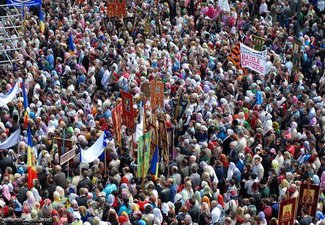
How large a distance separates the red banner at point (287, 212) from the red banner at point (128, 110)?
248 inches

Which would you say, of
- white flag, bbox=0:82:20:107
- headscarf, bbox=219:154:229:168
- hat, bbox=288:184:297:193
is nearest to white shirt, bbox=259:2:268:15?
white flag, bbox=0:82:20:107

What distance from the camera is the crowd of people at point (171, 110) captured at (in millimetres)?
25141

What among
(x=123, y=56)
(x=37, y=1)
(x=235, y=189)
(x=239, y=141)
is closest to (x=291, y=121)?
(x=239, y=141)

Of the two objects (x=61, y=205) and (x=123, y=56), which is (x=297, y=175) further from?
(x=123, y=56)

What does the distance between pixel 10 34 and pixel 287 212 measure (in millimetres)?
15870

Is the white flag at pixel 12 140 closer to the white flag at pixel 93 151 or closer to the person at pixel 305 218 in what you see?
the white flag at pixel 93 151

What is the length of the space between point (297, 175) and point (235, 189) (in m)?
1.51

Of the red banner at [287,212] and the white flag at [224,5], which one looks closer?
the red banner at [287,212]

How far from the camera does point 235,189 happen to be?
26094 millimetres

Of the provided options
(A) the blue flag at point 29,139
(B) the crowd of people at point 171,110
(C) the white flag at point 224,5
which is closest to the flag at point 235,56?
(B) the crowd of people at point 171,110

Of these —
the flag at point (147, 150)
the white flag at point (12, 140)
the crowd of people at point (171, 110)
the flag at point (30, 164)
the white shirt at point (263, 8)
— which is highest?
the flag at point (147, 150)

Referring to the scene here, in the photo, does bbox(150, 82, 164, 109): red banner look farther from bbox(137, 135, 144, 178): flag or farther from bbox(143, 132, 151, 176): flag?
bbox(137, 135, 144, 178): flag

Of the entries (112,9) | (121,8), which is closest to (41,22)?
(112,9)

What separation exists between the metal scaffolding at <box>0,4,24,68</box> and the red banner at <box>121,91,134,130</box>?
668 centimetres
